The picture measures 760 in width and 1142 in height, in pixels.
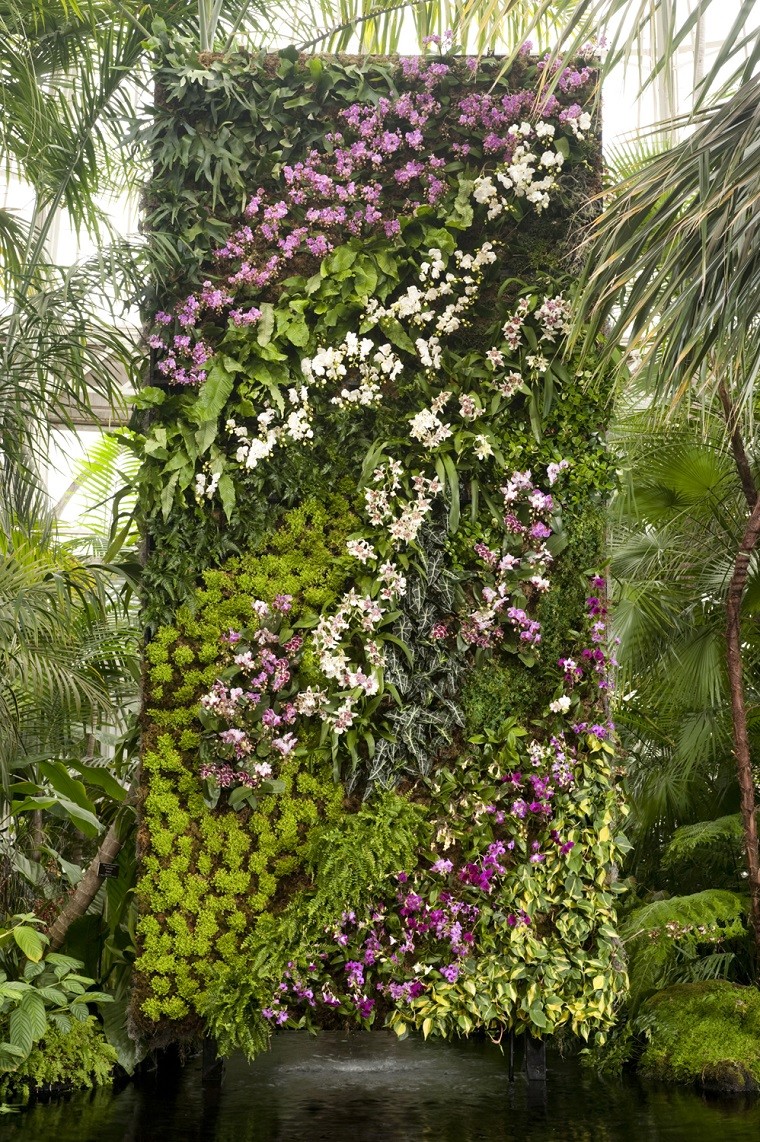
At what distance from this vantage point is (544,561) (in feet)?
13.5

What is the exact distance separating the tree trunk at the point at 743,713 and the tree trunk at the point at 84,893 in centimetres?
266

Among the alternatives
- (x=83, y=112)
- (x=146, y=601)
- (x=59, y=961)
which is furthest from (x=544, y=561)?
(x=83, y=112)

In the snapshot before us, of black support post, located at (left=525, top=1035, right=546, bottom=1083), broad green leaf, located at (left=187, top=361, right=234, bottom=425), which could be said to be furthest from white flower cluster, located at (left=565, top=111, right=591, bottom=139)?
black support post, located at (left=525, top=1035, right=546, bottom=1083)

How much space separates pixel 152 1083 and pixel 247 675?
175cm

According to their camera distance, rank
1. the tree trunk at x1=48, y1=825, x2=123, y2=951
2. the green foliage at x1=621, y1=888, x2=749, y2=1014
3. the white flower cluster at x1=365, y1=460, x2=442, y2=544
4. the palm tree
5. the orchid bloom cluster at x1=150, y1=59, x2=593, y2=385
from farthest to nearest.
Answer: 1. the palm tree
2. the green foliage at x1=621, y1=888, x2=749, y2=1014
3. the tree trunk at x1=48, y1=825, x2=123, y2=951
4. the orchid bloom cluster at x1=150, y1=59, x2=593, y2=385
5. the white flower cluster at x1=365, y1=460, x2=442, y2=544

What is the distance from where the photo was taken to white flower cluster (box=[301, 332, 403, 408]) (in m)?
4.15

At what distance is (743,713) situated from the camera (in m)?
4.48

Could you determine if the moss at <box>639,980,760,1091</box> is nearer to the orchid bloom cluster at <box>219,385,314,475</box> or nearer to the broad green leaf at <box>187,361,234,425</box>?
the orchid bloom cluster at <box>219,385,314,475</box>

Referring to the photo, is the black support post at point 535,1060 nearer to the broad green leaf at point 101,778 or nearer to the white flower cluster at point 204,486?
the broad green leaf at point 101,778

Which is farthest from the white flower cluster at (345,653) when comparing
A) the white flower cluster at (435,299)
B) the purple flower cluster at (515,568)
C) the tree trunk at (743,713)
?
the tree trunk at (743,713)

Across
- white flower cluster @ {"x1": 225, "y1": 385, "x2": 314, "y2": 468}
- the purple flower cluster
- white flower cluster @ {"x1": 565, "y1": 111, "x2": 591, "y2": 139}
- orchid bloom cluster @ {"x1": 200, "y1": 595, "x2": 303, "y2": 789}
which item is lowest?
orchid bloom cluster @ {"x1": 200, "y1": 595, "x2": 303, "y2": 789}

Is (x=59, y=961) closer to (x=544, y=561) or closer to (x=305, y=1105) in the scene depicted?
(x=305, y=1105)

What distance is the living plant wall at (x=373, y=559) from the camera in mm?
3941

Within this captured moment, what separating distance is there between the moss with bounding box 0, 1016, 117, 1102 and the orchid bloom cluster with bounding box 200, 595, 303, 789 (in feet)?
3.72
